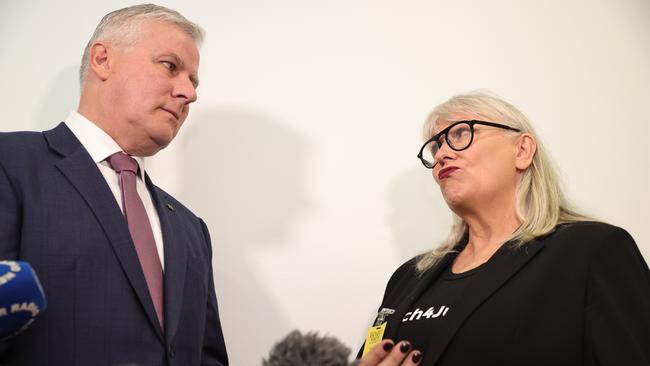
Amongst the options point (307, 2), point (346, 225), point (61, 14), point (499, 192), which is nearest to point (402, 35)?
point (307, 2)

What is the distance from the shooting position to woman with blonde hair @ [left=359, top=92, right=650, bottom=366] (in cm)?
164

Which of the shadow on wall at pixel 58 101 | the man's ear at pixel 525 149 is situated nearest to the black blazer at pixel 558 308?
the man's ear at pixel 525 149

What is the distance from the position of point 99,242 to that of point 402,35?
1849 mm

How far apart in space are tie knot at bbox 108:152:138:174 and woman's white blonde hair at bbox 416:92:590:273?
1063mm

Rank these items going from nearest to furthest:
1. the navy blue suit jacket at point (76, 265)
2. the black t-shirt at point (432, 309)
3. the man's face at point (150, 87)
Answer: the navy blue suit jacket at point (76, 265) < the black t-shirt at point (432, 309) < the man's face at point (150, 87)

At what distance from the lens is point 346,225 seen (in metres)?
2.74

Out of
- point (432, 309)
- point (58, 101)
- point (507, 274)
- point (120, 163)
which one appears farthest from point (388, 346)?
point (58, 101)

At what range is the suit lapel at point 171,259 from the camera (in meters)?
1.72

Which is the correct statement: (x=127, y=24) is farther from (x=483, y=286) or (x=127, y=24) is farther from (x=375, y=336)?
(x=483, y=286)

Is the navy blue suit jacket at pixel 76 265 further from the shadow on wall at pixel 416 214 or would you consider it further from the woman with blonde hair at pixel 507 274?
the shadow on wall at pixel 416 214

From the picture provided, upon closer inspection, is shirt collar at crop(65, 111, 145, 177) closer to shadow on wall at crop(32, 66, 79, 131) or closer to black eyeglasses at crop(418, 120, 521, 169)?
shadow on wall at crop(32, 66, 79, 131)

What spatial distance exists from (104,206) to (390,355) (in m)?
0.87

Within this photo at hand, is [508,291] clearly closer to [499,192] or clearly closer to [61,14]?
[499,192]

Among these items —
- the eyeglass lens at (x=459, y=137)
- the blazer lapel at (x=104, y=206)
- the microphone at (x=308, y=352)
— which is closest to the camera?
the microphone at (x=308, y=352)
